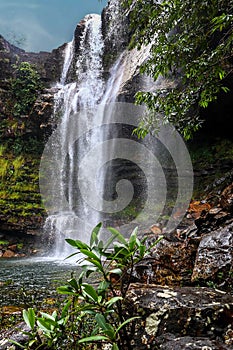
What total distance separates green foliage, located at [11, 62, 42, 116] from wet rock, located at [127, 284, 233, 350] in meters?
14.0

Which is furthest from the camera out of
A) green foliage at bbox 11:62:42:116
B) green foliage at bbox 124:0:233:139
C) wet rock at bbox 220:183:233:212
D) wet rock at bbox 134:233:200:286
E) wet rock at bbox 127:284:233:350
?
green foliage at bbox 11:62:42:116

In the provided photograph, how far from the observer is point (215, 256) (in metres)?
2.82

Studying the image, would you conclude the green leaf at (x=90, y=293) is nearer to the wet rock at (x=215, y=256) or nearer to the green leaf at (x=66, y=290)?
the green leaf at (x=66, y=290)

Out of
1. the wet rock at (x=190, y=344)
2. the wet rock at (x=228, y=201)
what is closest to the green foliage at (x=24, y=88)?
the wet rock at (x=228, y=201)

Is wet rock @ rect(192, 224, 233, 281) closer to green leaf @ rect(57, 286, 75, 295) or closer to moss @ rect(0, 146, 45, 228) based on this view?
green leaf @ rect(57, 286, 75, 295)

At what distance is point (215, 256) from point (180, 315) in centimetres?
155

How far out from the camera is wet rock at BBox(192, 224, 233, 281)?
261 cm

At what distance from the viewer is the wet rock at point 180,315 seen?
Answer: 1354 mm

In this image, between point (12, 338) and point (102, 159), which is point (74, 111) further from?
point (12, 338)

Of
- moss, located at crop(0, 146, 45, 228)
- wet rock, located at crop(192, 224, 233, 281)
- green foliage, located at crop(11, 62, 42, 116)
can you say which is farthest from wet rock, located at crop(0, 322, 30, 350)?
green foliage, located at crop(11, 62, 42, 116)

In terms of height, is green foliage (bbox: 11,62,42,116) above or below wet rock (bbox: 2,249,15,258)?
above

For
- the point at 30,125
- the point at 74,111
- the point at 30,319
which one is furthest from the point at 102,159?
the point at 30,319

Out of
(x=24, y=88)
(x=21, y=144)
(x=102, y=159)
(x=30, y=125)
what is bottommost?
(x=102, y=159)

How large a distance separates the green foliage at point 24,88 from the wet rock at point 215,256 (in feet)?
42.7
